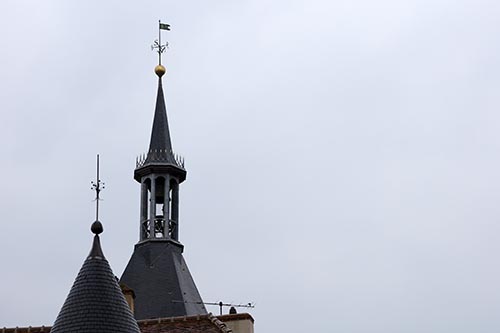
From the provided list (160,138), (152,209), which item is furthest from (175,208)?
(160,138)

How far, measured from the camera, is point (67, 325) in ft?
118

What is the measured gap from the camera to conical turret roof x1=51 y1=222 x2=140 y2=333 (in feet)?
117

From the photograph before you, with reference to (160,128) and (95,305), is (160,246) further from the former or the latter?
(95,305)

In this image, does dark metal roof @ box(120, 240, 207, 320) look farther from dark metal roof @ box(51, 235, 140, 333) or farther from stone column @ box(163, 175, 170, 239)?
dark metal roof @ box(51, 235, 140, 333)

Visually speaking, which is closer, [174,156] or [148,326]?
[148,326]

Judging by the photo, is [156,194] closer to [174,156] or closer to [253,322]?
[174,156]

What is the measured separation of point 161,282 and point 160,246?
284 centimetres

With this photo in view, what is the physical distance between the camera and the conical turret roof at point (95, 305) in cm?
3578

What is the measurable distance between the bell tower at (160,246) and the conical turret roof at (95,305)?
26.3m

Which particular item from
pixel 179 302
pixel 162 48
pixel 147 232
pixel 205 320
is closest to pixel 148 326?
pixel 205 320

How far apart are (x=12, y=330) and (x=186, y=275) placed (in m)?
25.5

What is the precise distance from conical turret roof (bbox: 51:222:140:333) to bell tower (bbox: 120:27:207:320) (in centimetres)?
2629

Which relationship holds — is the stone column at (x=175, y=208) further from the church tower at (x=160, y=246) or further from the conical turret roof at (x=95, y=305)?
the conical turret roof at (x=95, y=305)

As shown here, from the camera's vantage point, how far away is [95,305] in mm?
36125
